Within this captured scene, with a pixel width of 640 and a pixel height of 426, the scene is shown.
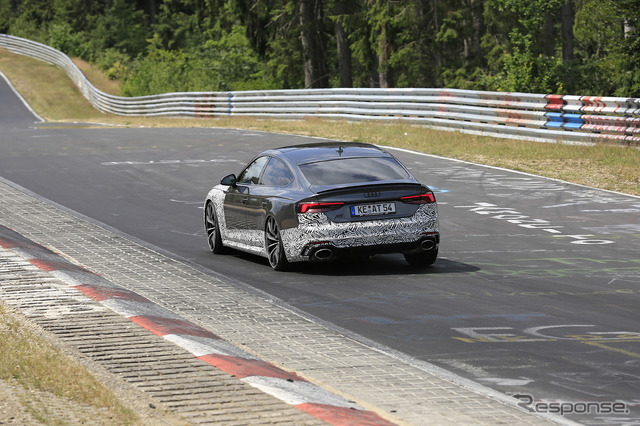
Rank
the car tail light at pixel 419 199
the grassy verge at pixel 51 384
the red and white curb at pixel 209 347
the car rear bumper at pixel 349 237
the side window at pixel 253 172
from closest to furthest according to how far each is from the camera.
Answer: the grassy verge at pixel 51 384
the red and white curb at pixel 209 347
the car rear bumper at pixel 349 237
the car tail light at pixel 419 199
the side window at pixel 253 172

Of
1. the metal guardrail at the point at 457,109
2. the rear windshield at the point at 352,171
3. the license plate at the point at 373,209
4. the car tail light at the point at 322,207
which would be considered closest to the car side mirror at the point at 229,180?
the rear windshield at the point at 352,171

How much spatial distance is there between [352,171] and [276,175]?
3.61ft

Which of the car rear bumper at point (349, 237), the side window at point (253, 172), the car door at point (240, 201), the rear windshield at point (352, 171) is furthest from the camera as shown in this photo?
the side window at point (253, 172)

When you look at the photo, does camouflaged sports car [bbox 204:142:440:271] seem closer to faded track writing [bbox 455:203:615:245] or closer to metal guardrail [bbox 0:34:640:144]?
faded track writing [bbox 455:203:615:245]

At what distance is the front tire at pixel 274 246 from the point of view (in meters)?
12.0

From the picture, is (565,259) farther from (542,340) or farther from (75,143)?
(75,143)

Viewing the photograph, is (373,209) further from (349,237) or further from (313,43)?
(313,43)

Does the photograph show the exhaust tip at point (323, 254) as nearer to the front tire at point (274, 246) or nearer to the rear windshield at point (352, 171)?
the front tire at point (274, 246)

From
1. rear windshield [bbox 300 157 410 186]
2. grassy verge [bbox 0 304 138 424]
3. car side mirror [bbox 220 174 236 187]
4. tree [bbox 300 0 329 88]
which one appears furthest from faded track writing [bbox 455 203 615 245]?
tree [bbox 300 0 329 88]

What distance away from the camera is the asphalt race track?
7.34 metres

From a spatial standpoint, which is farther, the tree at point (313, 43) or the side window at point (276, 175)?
the tree at point (313, 43)

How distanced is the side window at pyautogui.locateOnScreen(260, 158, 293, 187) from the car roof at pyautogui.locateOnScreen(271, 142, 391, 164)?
0.13 metres

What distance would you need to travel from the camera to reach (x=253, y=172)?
1337 centimetres

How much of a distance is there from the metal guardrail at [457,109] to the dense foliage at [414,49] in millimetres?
1977
